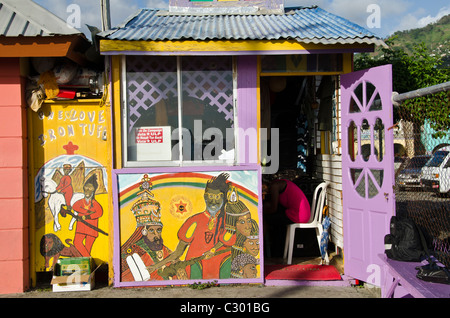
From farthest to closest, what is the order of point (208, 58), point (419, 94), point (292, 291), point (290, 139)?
point (290, 139)
point (208, 58)
point (292, 291)
point (419, 94)

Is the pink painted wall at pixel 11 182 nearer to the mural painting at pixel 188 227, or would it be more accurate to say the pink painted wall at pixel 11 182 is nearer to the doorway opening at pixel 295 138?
the mural painting at pixel 188 227

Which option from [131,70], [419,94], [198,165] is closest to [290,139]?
[198,165]

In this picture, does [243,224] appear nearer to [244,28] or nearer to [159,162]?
[159,162]

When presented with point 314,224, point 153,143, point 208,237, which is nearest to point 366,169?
point 314,224

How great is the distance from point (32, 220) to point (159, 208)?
1862 mm

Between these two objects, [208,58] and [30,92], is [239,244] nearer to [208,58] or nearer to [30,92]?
[208,58]

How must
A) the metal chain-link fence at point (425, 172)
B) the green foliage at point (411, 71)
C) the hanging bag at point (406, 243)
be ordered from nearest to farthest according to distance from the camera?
1. the hanging bag at point (406, 243)
2. the metal chain-link fence at point (425, 172)
3. the green foliage at point (411, 71)

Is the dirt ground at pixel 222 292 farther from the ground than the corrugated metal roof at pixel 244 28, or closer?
closer

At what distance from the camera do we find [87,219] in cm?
627

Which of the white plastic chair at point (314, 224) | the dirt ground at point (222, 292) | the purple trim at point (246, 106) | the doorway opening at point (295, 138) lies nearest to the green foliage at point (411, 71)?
the doorway opening at point (295, 138)

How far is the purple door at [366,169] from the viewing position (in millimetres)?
5398

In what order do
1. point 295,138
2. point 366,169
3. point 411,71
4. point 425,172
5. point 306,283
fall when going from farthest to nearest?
point 425,172 < point 411,71 < point 295,138 < point 306,283 < point 366,169

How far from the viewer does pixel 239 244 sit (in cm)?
613

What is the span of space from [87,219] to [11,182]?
3.79ft
